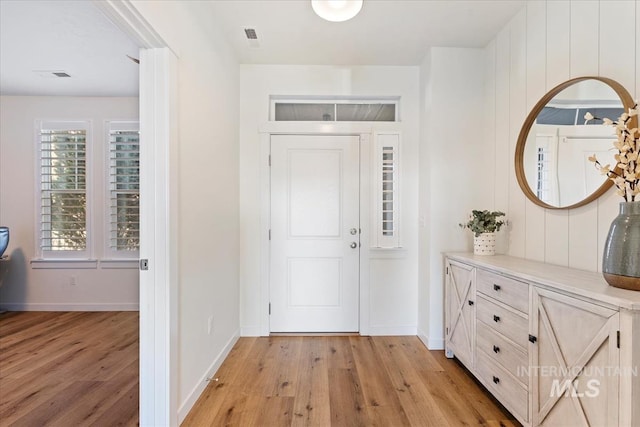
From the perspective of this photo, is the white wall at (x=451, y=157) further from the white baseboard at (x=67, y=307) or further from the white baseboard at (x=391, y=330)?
the white baseboard at (x=67, y=307)

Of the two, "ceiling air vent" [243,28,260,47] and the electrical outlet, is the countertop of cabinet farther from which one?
"ceiling air vent" [243,28,260,47]

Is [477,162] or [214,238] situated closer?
[214,238]

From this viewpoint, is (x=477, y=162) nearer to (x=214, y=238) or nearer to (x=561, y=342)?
(x=561, y=342)

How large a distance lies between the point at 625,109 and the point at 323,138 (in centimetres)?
219

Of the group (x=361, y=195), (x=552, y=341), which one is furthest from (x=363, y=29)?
(x=552, y=341)

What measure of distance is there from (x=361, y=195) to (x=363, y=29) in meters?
1.46

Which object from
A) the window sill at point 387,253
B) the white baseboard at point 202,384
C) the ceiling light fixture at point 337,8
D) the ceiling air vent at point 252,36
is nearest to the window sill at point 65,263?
the white baseboard at point 202,384

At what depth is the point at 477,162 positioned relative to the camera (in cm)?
281

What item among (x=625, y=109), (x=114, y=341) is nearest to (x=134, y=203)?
(x=114, y=341)

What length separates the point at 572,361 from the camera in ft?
4.40

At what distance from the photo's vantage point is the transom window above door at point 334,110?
10.5 ft

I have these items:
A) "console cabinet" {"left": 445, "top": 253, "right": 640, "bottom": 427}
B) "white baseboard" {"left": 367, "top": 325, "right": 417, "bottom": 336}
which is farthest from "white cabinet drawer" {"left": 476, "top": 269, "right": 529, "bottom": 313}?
"white baseboard" {"left": 367, "top": 325, "right": 417, "bottom": 336}

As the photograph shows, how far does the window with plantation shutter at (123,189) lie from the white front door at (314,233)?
191 centimetres

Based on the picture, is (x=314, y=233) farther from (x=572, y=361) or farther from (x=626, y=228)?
(x=626, y=228)
